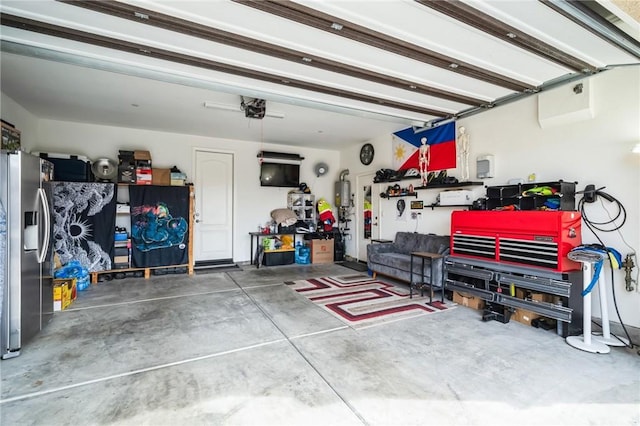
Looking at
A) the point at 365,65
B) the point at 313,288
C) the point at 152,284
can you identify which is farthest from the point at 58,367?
the point at 365,65

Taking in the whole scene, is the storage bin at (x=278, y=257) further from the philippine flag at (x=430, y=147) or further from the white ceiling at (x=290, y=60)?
the white ceiling at (x=290, y=60)

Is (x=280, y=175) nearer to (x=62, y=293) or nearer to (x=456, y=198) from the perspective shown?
(x=456, y=198)

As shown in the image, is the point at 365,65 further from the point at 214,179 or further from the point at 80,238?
the point at 80,238

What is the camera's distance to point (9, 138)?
3.86 m

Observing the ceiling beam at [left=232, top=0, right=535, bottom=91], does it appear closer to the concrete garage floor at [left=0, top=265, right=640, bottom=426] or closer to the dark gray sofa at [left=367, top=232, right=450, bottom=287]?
the dark gray sofa at [left=367, top=232, right=450, bottom=287]

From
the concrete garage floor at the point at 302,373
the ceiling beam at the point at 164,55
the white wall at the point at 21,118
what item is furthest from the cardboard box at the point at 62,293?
the ceiling beam at the point at 164,55

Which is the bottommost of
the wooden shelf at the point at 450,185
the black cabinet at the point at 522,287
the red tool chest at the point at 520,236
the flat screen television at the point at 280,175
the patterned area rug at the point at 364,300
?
the patterned area rug at the point at 364,300

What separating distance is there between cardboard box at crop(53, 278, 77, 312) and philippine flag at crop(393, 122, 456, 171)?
5.73m

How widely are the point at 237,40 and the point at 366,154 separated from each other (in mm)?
4800

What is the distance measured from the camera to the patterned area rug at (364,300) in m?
3.60

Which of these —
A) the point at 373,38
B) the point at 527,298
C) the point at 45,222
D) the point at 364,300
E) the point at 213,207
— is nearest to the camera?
the point at 373,38

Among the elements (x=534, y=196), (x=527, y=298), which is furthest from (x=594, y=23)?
(x=527, y=298)

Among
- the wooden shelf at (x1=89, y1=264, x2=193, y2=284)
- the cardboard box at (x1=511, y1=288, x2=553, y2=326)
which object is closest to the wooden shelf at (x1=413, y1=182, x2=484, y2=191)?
the cardboard box at (x1=511, y1=288, x2=553, y2=326)

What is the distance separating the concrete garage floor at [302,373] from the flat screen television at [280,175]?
391 cm
